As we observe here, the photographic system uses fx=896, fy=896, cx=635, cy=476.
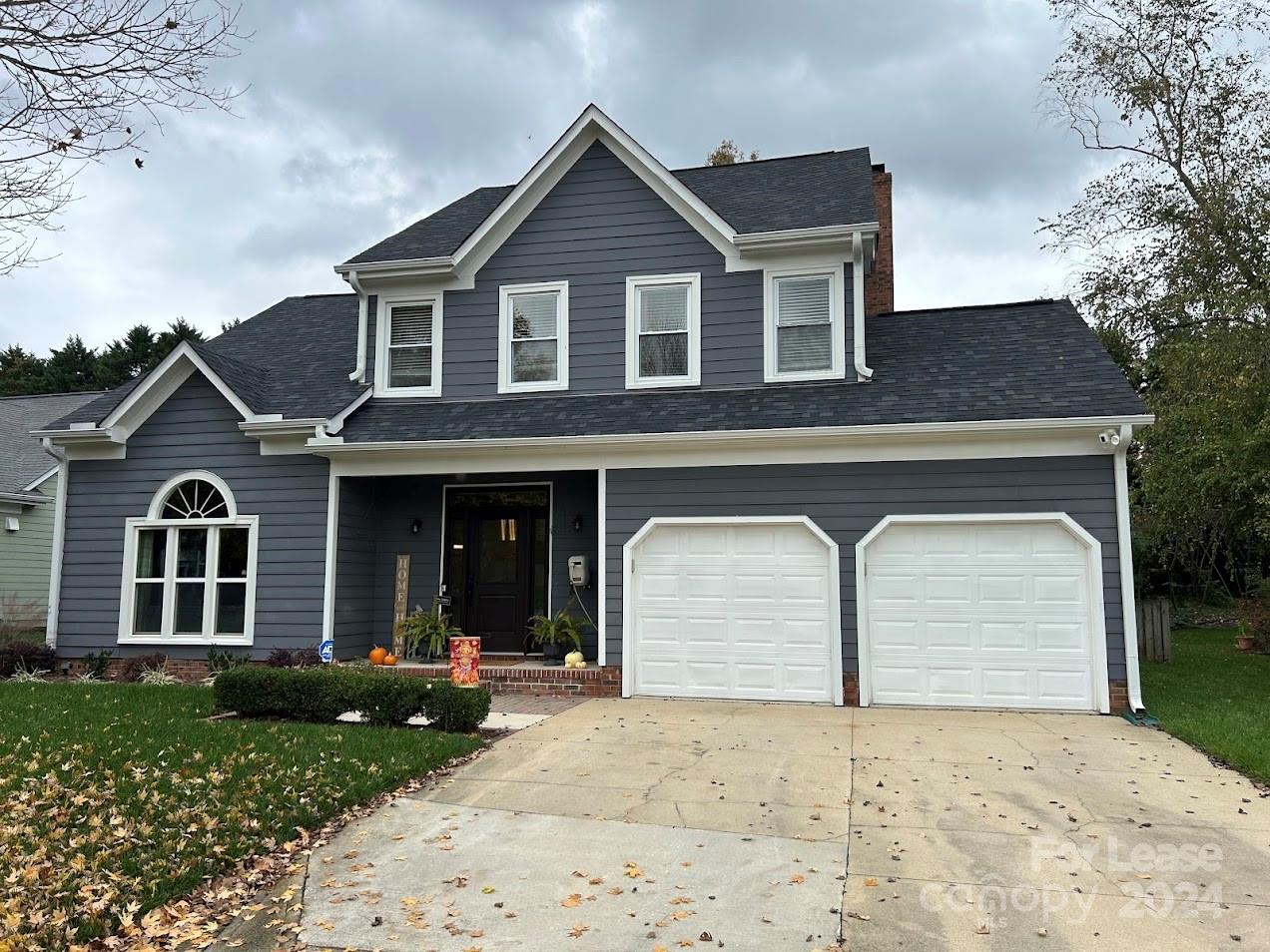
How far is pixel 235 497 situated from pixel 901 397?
331 inches

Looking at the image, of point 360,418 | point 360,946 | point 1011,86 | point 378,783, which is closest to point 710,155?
point 1011,86

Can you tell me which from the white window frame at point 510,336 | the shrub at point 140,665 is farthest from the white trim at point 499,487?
the shrub at point 140,665

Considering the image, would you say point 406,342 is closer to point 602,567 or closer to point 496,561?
point 496,561

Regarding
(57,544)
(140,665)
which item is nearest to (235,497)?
(140,665)

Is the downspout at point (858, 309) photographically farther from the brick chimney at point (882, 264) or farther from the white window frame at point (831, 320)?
the brick chimney at point (882, 264)

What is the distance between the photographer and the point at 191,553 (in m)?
11.8

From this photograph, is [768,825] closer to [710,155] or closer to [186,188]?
→ [186,188]

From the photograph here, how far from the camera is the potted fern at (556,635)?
11219mm

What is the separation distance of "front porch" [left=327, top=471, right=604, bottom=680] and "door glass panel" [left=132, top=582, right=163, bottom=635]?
2.55m

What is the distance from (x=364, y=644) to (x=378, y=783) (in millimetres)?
6228

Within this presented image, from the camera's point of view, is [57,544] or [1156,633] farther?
[1156,633]

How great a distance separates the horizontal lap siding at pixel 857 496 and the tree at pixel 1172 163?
24.8 ft

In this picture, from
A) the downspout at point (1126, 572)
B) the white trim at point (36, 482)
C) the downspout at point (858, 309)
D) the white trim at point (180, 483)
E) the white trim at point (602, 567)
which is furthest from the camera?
the white trim at point (36, 482)

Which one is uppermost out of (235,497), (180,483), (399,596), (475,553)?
(180,483)
